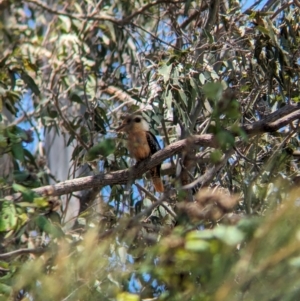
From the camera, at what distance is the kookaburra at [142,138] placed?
6.62 m

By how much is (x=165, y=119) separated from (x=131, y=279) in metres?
2.64

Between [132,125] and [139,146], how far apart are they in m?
0.33

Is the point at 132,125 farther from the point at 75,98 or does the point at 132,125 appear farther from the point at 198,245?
the point at 198,245

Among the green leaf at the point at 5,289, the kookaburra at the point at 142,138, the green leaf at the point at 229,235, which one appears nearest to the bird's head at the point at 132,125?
the kookaburra at the point at 142,138

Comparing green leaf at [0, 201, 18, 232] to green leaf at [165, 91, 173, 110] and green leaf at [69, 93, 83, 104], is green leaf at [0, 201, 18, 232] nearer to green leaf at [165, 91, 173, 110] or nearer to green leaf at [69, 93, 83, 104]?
green leaf at [165, 91, 173, 110]

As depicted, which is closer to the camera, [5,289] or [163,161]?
[5,289]

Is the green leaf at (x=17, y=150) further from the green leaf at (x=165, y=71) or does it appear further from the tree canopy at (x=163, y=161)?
the green leaf at (x=165, y=71)

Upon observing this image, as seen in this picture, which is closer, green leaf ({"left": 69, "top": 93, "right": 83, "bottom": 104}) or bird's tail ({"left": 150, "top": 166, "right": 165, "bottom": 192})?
bird's tail ({"left": 150, "top": 166, "right": 165, "bottom": 192})

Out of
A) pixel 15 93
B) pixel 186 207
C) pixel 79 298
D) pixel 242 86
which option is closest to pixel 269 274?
pixel 186 207

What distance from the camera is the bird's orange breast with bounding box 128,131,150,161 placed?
6516 mm

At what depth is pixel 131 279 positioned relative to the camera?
427 centimetres

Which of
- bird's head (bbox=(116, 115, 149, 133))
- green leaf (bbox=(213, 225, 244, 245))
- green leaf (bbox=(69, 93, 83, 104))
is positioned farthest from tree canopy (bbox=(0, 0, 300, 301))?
green leaf (bbox=(69, 93, 83, 104))

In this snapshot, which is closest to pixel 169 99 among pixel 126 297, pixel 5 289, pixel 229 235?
pixel 5 289

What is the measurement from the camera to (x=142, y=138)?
671cm
